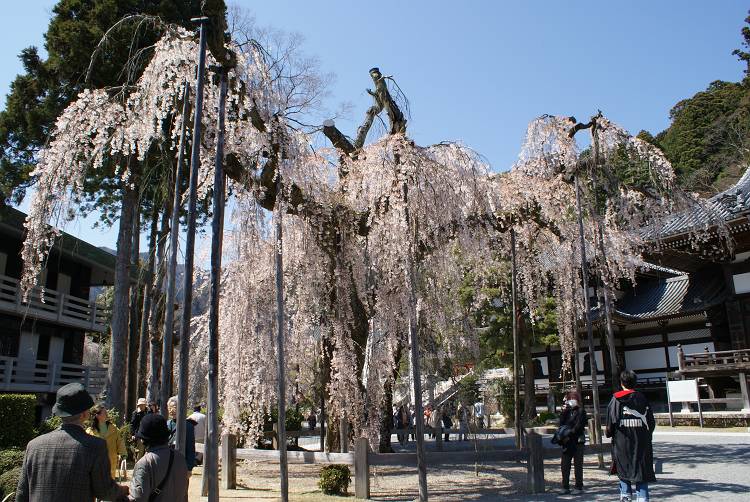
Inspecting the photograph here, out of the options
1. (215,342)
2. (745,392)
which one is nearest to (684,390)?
(745,392)

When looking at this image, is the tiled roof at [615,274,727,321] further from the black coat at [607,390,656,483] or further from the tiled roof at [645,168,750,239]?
the black coat at [607,390,656,483]

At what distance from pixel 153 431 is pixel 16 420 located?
10.1m

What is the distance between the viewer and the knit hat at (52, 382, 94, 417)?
351 centimetres

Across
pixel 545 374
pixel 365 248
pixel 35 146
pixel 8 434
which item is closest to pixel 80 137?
pixel 365 248

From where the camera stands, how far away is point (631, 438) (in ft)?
20.0

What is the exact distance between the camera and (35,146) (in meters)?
16.1

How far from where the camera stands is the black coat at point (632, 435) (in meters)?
5.95

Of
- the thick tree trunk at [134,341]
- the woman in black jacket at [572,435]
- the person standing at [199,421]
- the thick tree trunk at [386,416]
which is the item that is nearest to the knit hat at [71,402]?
the person standing at [199,421]

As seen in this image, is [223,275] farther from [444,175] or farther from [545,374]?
[545,374]

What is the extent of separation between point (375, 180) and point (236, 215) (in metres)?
2.50

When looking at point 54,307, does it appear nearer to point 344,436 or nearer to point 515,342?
point 344,436

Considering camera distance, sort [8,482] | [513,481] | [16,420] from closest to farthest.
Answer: [8,482]
[513,481]
[16,420]

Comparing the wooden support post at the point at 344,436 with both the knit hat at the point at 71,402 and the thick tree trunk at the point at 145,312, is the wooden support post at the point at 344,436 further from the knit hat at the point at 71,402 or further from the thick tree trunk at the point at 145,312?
the knit hat at the point at 71,402

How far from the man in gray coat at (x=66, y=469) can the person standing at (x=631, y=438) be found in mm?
5004
